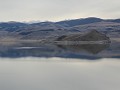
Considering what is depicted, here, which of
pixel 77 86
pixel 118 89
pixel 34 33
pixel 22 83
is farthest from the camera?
pixel 34 33

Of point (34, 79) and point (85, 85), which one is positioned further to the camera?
point (34, 79)

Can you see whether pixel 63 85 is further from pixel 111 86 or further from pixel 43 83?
pixel 111 86

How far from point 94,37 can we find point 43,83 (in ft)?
262

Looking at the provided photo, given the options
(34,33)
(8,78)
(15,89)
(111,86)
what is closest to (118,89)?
(111,86)

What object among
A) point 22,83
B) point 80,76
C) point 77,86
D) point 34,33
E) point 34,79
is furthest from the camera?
point 34,33

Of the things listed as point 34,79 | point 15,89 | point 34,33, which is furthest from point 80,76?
point 34,33

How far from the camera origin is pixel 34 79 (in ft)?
76.6

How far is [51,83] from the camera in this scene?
21.5 metres

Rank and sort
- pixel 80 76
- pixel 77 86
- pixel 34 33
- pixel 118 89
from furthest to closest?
pixel 34 33, pixel 80 76, pixel 77 86, pixel 118 89

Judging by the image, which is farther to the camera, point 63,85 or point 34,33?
point 34,33

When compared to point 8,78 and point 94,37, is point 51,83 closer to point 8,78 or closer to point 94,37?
point 8,78

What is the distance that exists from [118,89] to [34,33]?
469 ft

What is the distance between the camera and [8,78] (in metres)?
24.2

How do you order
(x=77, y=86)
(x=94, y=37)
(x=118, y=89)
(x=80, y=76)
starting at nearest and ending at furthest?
1. (x=118, y=89)
2. (x=77, y=86)
3. (x=80, y=76)
4. (x=94, y=37)
